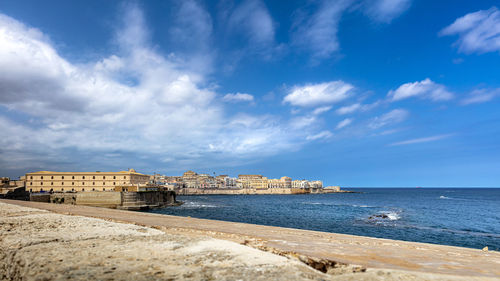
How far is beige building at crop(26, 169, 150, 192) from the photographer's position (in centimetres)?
8606

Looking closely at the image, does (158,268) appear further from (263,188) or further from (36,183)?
(263,188)

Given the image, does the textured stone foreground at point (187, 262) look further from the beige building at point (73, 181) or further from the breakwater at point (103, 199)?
the beige building at point (73, 181)

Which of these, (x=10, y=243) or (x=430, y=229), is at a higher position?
(x=10, y=243)

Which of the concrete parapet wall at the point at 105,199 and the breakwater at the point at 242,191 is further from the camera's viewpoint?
the breakwater at the point at 242,191

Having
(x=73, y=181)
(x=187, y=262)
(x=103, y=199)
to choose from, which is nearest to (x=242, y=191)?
(x=73, y=181)

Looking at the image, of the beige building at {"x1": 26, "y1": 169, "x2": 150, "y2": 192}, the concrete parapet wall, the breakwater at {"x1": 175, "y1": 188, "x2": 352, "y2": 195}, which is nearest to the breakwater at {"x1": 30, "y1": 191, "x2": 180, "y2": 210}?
the concrete parapet wall

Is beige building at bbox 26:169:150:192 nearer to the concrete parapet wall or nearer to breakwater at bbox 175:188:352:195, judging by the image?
the concrete parapet wall

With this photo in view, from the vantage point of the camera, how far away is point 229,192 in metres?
174

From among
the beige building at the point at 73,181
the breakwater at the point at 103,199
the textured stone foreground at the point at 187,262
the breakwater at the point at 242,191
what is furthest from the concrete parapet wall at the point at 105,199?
the breakwater at the point at 242,191

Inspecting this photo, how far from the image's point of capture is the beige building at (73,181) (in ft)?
282

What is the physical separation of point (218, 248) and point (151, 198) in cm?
5665

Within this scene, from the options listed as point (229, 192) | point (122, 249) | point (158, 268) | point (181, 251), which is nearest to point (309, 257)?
point (181, 251)

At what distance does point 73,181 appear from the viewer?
285ft

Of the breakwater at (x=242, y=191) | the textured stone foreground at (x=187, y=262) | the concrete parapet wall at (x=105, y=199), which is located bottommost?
the breakwater at (x=242, y=191)
